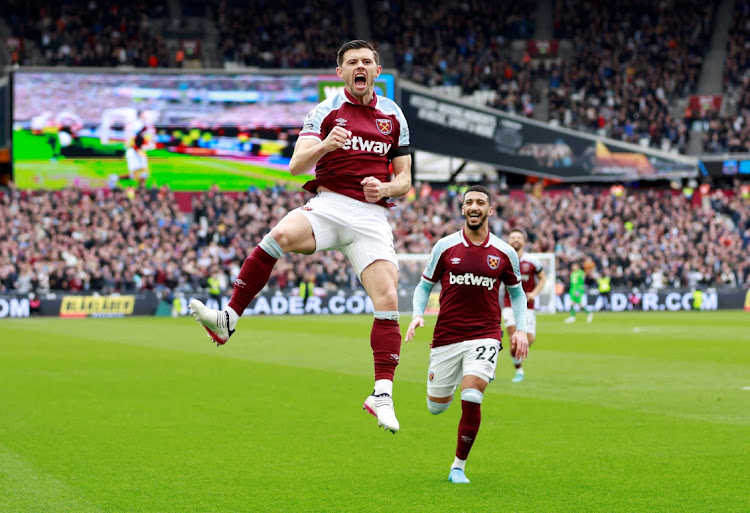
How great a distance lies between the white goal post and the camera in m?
39.5

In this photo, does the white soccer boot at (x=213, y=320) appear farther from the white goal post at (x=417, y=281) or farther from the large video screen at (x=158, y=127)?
the large video screen at (x=158, y=127)

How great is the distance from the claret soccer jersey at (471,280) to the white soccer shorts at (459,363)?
0.22 ft

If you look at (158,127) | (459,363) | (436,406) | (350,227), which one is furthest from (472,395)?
(158,127)

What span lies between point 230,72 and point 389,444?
35.0m

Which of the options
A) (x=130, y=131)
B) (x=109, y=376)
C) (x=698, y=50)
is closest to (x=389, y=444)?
(x=109, y=376)

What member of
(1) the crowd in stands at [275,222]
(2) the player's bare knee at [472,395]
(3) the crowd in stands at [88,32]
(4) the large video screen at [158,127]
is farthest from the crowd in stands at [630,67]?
(2) the player's bare knee at [472,395]

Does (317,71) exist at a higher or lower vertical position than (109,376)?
higher

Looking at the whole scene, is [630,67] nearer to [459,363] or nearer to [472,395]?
[459,363]

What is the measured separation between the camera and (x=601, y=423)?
12500 millimetres

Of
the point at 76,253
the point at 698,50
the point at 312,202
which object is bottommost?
the point at 76,253

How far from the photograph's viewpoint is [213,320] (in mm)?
6891

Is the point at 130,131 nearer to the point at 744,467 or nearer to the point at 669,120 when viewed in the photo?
the point at 669,120

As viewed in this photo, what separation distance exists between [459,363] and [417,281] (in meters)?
30.3

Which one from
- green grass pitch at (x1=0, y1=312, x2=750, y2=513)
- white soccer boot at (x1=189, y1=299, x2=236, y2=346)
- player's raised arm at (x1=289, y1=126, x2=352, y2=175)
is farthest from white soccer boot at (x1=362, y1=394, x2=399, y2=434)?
player's raised arm at (x1=289, y1=126, x2=352, y2=175)
